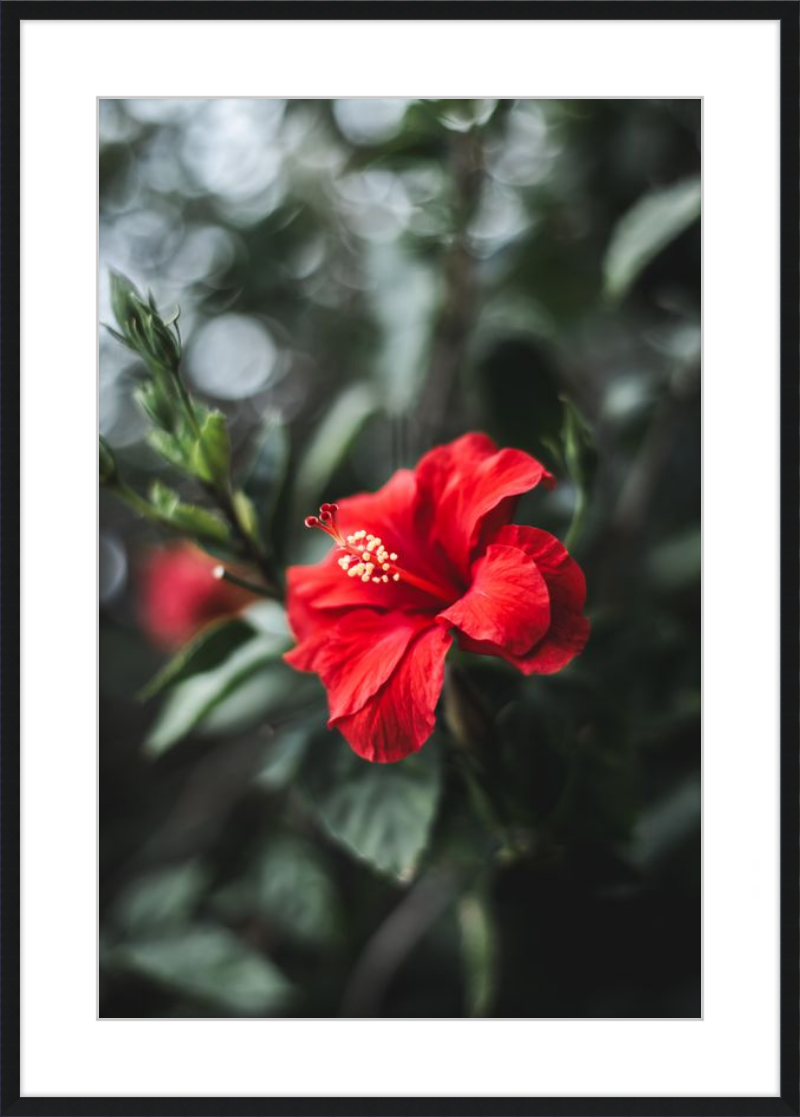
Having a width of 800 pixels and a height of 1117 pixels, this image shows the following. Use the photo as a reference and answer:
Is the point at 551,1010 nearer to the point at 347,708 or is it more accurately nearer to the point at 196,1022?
the point at 196,1022

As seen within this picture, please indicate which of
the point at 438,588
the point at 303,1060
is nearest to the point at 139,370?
the point at 438,588

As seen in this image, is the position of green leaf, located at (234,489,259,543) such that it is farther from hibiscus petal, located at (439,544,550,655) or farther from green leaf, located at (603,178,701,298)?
green leaf, located at (603,178,701,298)

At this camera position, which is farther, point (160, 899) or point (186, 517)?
point (160, 899)

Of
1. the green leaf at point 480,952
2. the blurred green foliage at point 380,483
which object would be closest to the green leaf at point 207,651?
the blurred green foliage at point 380,483

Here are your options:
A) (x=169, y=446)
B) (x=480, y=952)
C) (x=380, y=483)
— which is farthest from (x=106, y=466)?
(x=480, y=952)

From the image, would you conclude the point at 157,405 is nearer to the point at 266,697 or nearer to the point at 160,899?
the point at 266,697

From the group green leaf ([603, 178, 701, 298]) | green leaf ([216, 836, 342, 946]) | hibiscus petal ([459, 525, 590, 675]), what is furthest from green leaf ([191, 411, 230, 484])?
green leaf ([216, 836, 342, 946])

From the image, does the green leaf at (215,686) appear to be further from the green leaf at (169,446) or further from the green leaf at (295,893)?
the green leaf at (295,893)
